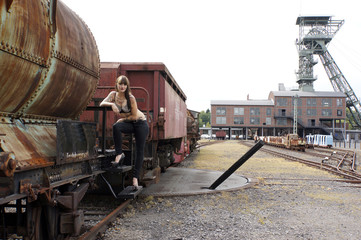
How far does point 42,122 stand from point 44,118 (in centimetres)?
6

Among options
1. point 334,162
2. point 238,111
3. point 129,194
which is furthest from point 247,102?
point 129,194

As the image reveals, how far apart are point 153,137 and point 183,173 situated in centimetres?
527

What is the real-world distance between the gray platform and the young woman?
3025 mm

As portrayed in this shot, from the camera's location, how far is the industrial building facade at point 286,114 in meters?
69.8

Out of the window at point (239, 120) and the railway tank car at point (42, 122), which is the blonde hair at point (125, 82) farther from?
the window at point (239, 120)

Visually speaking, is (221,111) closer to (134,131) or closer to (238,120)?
(238,120)

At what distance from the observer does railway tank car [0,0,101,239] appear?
2721 mm

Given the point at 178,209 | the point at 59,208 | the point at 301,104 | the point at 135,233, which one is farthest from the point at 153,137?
the point at 301,104

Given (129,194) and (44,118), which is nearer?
(44,118)

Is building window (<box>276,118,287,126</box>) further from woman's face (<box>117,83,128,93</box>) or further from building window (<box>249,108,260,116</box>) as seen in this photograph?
woman's face (<box>117,83,128,93</box>)

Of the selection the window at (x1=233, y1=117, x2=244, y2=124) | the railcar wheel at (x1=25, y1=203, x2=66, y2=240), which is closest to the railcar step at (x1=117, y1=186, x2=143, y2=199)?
the railcar wheel at (x1=25, y1=203, x2=66, y2=240)

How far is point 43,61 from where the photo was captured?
324 cm

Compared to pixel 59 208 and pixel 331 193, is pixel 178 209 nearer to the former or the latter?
pixel 59 208

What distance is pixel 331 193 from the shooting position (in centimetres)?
868
